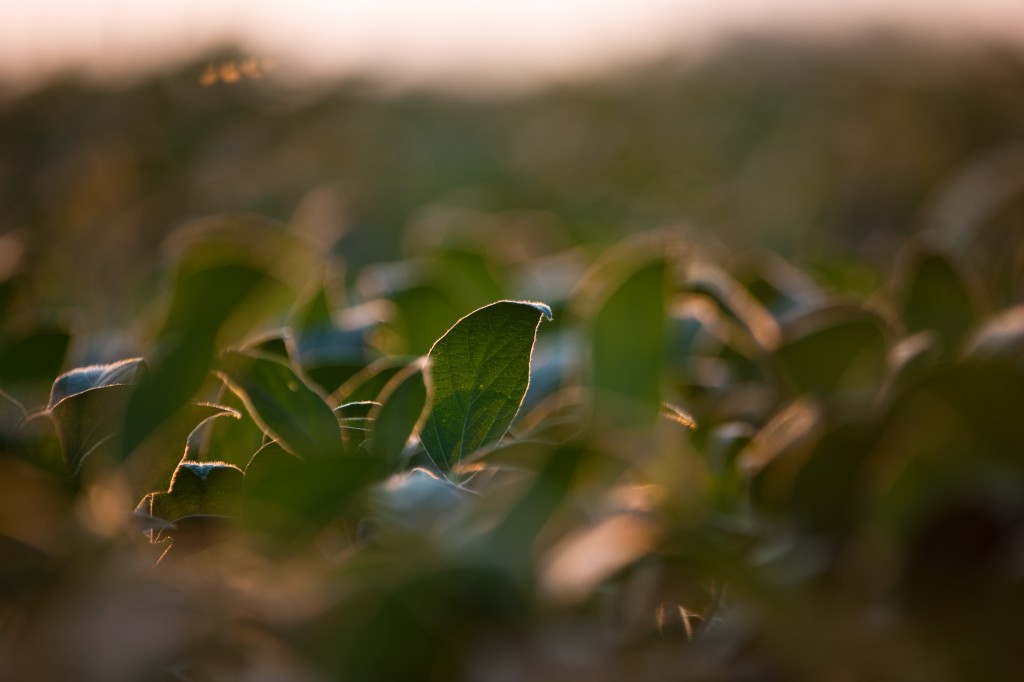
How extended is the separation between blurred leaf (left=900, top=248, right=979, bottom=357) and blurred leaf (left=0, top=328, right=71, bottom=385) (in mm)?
640

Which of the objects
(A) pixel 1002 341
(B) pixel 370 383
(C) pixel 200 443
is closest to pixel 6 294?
(C) pixel 200 443

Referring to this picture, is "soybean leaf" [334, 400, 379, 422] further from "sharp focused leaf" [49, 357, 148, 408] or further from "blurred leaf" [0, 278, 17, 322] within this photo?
"blurred leaf" [0, 278, 17, 322]

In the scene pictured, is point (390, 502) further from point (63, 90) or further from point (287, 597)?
point (63, 90)

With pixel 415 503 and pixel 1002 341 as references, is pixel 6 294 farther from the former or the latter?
pixel 1002 341

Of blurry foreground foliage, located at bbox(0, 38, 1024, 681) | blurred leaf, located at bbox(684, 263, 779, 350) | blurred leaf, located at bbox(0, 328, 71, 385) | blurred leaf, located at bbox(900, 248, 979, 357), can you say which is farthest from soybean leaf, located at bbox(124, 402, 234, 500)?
blurred leaf, located at bbox(900, 248, 979, 357)

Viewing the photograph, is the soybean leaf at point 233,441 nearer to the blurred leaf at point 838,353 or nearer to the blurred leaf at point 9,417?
the blurred leaf at point 9,417

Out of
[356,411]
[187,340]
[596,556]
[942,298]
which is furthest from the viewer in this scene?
[942,298]

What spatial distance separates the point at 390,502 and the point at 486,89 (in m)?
4.31

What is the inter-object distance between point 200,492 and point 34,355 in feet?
0.87

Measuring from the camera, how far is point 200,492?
0.44 meters

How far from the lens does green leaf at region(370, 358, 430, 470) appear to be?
1.51ft

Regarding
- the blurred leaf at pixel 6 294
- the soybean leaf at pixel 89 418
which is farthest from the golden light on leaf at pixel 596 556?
the blurred leaf at pixel 6 294

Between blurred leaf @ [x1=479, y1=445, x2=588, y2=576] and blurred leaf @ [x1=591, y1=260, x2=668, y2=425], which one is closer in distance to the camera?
blurred leaf @ [x1=479, y1=445, x2=588, y2=576]

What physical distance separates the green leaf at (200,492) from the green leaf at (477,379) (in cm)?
10
